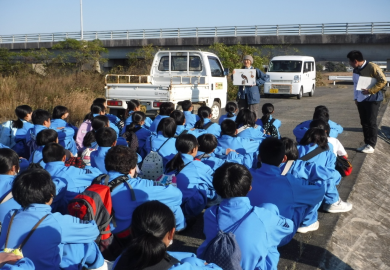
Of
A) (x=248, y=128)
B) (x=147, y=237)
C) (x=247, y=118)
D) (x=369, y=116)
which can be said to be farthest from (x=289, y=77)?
(x=147, y=237)

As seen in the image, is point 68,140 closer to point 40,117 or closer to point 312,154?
point 40,117

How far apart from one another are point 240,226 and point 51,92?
13.1m

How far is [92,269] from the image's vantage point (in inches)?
143

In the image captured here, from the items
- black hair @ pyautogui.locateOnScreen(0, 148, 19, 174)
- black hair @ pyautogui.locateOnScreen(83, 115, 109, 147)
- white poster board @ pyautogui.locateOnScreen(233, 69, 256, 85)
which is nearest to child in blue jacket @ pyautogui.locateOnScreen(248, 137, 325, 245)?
black hair @ pyautogui.locateOnScreen(0, 148, 19, 174)

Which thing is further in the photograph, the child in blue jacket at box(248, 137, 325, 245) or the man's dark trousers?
the man's dark trousers

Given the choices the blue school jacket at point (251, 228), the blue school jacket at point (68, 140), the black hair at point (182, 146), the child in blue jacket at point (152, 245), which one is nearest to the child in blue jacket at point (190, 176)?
the black hair at point (182, 146)

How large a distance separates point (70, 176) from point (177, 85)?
627 cm

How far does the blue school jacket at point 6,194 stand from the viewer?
3.81 metres

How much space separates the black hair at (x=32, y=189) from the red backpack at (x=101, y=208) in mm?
315

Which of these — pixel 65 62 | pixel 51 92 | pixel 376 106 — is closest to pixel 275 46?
pixel 65 62

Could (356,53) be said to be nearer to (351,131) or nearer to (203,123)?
(203,123)

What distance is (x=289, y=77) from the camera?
20672mm

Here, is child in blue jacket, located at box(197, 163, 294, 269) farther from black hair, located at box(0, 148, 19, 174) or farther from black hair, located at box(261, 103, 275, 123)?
black hair, located at box(261, 103, 275, 123)

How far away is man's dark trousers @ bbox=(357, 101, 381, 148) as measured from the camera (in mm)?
7324
